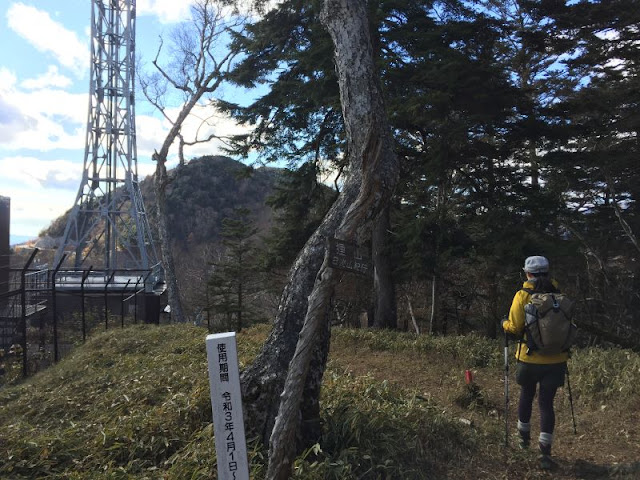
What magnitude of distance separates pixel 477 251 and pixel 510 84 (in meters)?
3.75

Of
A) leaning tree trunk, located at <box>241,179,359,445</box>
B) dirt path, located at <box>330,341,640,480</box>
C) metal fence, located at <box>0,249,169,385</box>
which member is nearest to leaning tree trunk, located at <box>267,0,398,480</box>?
leaning tree trunk, located at <box>241,179,359,445</box>

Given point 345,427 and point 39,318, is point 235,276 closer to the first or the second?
point 39,318

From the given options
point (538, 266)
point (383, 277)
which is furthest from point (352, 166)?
point (383, 277)

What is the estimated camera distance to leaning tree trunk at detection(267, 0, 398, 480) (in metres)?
3.07

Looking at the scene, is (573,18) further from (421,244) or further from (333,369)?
(333,369)

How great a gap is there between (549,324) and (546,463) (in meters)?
1.22

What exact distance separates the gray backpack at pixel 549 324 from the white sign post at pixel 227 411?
271 cm

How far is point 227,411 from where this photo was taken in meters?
2.73

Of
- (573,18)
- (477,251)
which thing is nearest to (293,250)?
(477,251)

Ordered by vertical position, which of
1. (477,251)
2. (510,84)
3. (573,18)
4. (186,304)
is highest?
(573,18)

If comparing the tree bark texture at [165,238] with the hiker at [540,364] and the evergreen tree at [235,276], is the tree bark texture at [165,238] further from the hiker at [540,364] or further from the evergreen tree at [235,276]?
the hiker at [540,364]

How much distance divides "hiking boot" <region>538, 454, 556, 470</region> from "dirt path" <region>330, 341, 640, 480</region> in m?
0.05

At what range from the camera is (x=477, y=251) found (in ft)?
37.1

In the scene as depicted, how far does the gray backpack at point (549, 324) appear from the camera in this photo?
4.14 meters
